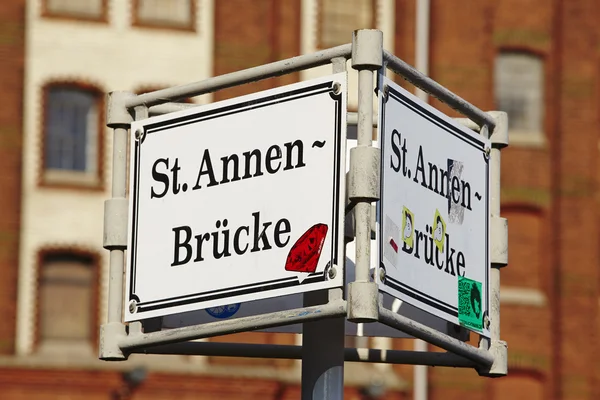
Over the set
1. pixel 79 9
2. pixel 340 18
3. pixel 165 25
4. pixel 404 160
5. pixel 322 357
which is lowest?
pixel 322 357

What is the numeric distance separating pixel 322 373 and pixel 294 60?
1174mm

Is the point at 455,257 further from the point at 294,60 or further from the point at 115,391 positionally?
the point at 115,391

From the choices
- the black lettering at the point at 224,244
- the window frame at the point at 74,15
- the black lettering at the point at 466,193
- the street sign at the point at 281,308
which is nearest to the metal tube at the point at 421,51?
the window frame at the point at 74,15

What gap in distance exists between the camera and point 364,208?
5.73 meters

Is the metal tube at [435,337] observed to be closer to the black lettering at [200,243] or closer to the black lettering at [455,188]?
the black lettering at [455,188]

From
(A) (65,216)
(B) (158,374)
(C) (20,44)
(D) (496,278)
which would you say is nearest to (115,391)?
(B) (158,374)

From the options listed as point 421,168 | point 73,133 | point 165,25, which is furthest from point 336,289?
point 165,25

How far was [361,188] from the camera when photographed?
574cm

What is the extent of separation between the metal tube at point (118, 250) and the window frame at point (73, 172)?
29.0 m

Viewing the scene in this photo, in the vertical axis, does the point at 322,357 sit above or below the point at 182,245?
below

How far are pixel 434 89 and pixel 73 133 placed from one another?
30.1 m

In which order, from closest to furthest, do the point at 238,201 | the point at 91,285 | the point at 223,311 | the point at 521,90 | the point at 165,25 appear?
the point at 238,201
the point at 223,311
the point at 91,285
the point at 165,25
the point at 521,90

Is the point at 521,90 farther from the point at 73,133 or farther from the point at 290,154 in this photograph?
the point at 290,154

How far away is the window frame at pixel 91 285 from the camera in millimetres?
35125
